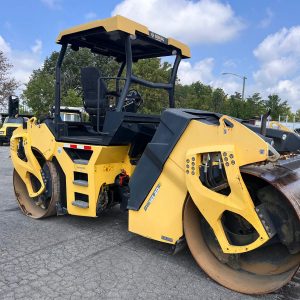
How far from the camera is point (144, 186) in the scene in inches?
150

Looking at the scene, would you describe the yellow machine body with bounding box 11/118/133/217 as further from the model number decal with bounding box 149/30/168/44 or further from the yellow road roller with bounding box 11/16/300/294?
the model number decal with bounding box 149/30/168/44

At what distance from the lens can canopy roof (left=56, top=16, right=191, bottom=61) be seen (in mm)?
4184

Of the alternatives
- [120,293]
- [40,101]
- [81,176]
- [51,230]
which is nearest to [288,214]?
[120,293]

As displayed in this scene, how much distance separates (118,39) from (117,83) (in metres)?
0.68

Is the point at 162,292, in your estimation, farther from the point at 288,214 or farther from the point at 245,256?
the point at 288,214

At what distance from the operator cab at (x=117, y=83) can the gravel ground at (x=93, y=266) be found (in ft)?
3.78

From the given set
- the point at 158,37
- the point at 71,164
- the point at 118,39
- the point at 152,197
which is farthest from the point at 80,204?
the point at 158,37

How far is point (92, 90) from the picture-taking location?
4.95 meters

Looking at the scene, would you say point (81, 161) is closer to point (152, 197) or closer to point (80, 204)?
point (80, 204)

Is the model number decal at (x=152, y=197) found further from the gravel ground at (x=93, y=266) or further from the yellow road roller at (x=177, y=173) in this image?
the gravel ground at (x=93, y=266)

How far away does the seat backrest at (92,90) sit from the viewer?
15.9 ft

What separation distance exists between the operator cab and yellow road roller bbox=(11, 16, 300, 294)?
0.05 feet

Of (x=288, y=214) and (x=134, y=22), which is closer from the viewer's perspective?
(x=288, y=214)

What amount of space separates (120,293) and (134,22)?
2.86 metres
